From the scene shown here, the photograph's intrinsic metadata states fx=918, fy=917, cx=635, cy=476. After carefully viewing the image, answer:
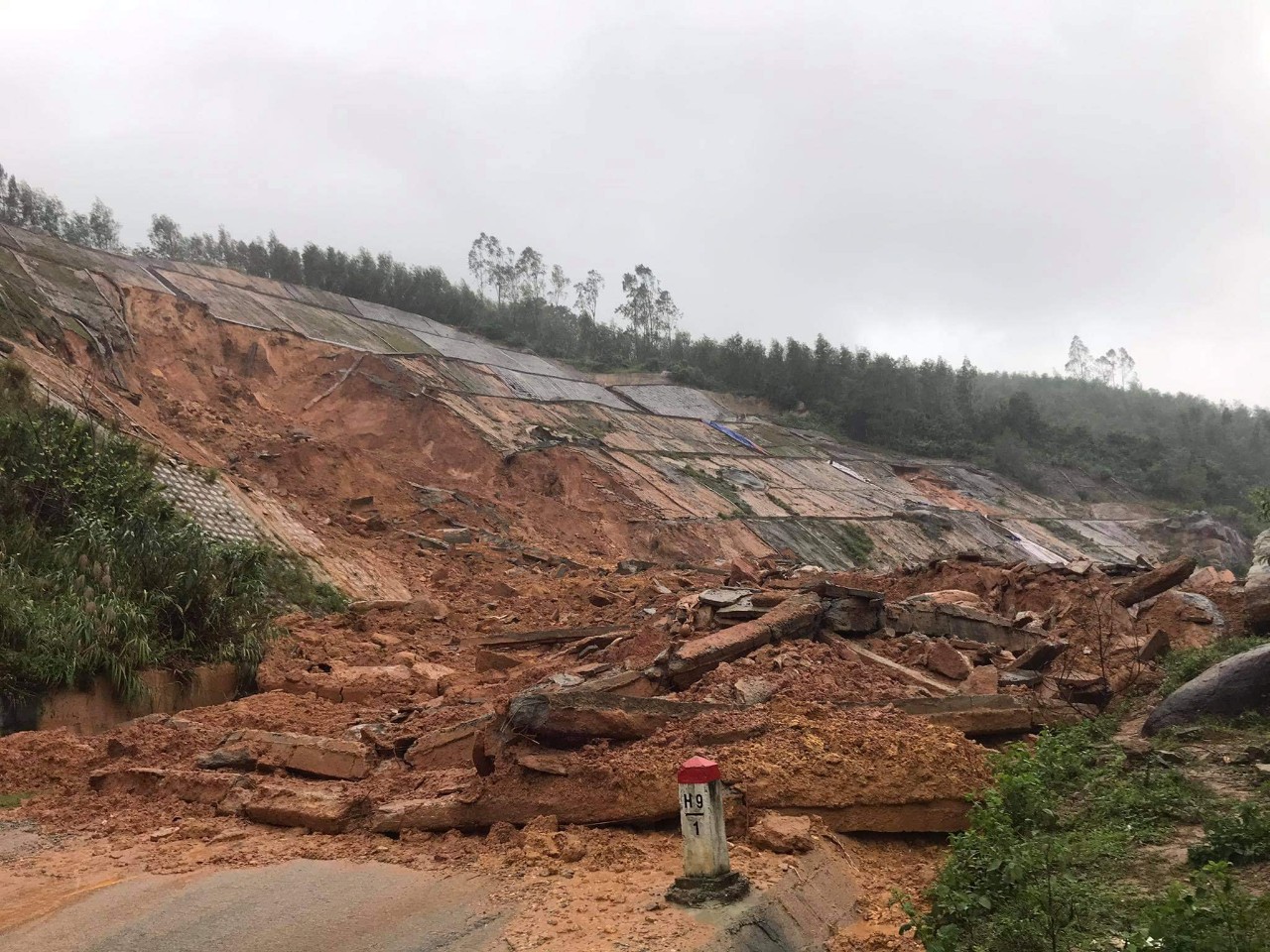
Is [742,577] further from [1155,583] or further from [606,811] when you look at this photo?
[606,811]

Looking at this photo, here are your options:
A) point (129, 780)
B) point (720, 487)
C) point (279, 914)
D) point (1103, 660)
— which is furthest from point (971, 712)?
Result: point (720, 487)

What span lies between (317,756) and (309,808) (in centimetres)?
92

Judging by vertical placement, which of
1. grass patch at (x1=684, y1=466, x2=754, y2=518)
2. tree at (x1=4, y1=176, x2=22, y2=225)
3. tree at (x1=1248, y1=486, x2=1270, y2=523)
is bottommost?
tree at (x1=1248, y1=486, x2=1270, y2=523)

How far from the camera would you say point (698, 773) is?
398cm

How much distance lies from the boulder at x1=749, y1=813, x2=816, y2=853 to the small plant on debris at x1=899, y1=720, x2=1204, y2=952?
570 mm

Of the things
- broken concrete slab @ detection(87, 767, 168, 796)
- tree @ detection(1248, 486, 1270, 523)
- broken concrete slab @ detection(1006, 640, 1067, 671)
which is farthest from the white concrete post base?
tree @ detection(1248, 486, 1270, 523)

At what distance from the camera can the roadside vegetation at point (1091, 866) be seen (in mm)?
3195

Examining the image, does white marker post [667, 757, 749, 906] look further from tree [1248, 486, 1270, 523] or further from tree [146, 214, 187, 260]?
tree [146, 214, 187, 260]

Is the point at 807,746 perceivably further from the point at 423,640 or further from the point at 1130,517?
the point at 1130,517

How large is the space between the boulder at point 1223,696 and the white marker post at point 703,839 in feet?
14.8

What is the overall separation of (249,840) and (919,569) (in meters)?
11.2

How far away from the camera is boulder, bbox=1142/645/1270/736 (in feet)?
22.4

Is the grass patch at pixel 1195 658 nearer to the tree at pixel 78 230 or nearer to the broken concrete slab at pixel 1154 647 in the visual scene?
the broken concrete slab at pixel 1154 647

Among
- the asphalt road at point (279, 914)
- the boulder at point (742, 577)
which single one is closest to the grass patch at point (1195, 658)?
the boulder at point (742, 577)
